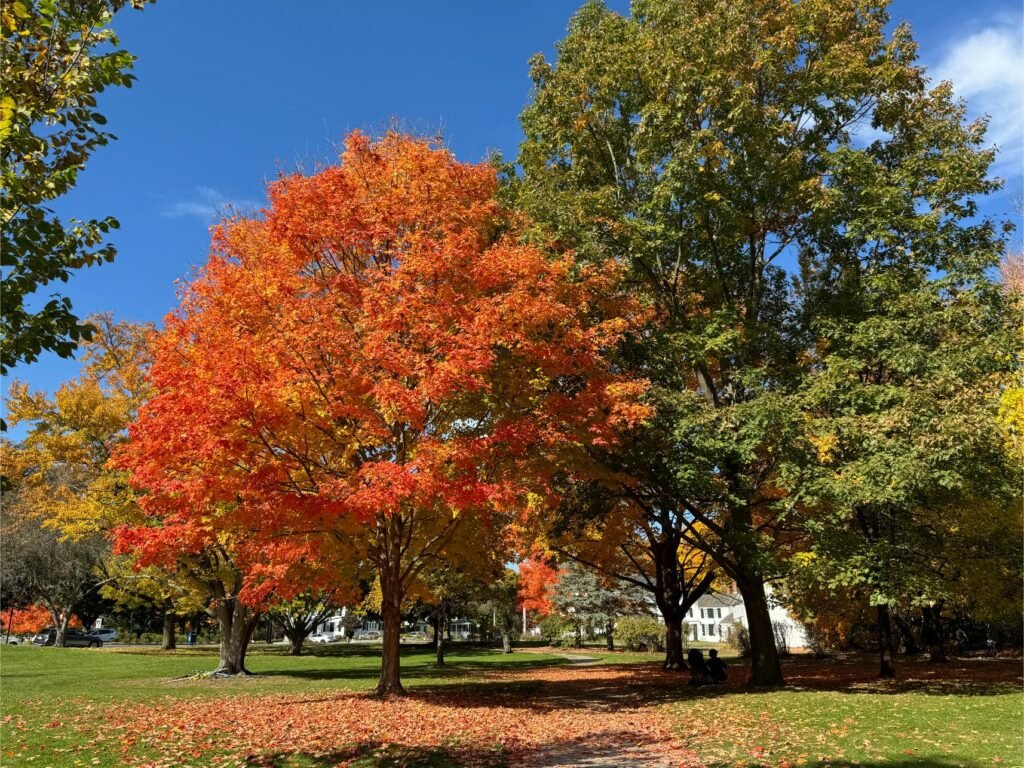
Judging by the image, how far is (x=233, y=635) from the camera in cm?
2366

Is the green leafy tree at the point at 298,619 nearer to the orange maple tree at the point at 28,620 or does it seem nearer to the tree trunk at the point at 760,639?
the orange maple tree at the point at 28,620

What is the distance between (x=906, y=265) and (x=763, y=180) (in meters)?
4.17

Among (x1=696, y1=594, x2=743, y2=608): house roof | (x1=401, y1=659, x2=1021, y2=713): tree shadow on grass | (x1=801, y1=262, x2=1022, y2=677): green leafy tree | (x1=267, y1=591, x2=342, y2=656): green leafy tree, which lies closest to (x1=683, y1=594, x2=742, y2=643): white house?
(x1=696, y1=594, x2=743, y2=608): house roof

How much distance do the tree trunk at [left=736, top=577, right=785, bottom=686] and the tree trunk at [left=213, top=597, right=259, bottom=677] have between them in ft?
54.4

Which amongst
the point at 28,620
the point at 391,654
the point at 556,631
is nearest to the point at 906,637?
the point at 556,631

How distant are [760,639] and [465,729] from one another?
10.4m

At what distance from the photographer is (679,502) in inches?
714

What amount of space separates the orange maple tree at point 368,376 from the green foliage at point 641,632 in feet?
117

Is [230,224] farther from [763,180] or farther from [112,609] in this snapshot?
[112,609]

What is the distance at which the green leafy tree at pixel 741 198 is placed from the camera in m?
16.2

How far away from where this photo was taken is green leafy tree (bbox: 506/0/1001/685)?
638 inches

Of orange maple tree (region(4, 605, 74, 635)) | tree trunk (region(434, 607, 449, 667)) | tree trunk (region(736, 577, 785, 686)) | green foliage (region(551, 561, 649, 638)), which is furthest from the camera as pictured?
orange maple tree (region(4, 605, 74, 635))

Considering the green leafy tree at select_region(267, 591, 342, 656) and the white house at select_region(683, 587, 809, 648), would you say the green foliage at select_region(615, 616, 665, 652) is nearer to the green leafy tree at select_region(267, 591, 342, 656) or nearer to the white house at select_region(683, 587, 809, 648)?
the white house at select_region(683, 587, 809, 648)

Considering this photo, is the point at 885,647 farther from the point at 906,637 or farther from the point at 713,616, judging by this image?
the point at 713,616
